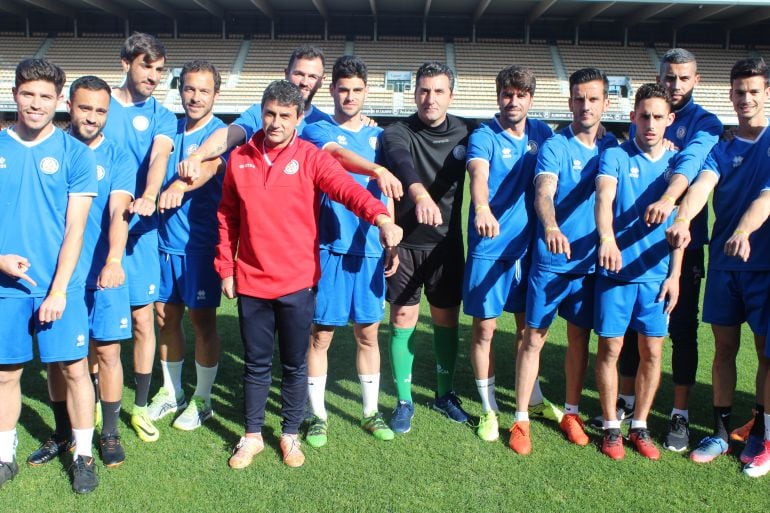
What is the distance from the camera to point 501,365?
539 centimetres

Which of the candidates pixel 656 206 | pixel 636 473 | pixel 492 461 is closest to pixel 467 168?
pixel 656 206

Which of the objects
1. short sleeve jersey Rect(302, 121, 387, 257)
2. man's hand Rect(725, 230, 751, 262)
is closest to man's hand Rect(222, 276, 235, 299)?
short sleeve jersey Rect(302, 121, 387, 257)

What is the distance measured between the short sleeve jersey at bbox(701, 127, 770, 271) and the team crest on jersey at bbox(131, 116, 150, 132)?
3.25 m

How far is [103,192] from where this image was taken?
11.6 ft

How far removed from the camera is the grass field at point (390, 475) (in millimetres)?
3227

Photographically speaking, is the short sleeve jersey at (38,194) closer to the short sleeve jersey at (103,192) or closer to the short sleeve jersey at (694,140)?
the short sleeve jersey at (103,192)

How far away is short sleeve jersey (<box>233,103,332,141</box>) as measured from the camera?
402cm

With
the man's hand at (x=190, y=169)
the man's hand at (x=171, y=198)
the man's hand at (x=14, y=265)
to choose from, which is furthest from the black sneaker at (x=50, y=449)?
the man's hand at (x=190, y=169)

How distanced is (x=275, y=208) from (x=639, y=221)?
6.61 ft

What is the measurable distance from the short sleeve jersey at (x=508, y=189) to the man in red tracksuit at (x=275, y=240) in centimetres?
99

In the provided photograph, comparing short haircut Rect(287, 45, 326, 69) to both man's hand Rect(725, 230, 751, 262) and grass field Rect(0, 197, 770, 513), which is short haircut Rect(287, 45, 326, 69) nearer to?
grass field Rect(0, 197, 770, 513)

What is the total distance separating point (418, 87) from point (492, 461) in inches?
87.9

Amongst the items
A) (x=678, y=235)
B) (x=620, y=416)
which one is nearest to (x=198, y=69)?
(x=678, y=235)

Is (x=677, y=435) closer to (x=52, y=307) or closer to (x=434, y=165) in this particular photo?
(x=434, y=165)
